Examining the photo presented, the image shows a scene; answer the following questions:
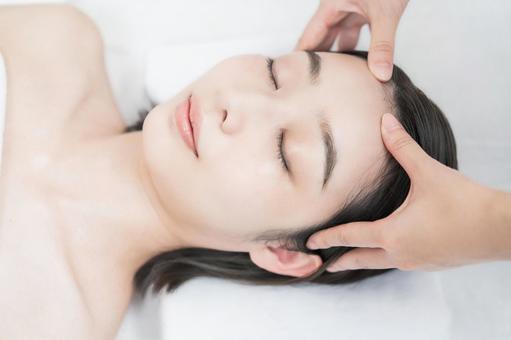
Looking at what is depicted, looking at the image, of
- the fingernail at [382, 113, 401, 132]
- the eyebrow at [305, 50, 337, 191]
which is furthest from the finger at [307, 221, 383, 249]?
the fingernail at [382, 113, 401, 132]

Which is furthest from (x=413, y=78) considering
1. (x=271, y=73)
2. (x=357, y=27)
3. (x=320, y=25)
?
(x=271, y=73)

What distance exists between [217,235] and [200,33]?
839 mm

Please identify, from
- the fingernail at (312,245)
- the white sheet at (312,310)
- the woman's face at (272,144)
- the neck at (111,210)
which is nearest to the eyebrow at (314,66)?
the woman's face at (272,144)

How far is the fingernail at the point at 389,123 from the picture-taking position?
117 cm

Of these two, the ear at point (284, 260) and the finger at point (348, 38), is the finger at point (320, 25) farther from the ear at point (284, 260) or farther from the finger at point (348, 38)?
the ear at point (284, 260)

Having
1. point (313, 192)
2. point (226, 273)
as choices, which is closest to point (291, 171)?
point (313, 192)

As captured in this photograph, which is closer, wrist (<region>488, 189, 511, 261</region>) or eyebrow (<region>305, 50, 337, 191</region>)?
wrist (<region>488, 189, 511, 261</region>)

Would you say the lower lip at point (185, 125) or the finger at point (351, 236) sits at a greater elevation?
the lower lip at point (185, 125)

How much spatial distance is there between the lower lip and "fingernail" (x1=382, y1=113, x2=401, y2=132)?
406 mm

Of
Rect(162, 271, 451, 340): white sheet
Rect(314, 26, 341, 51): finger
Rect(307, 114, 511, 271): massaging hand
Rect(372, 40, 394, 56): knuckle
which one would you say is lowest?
Rect(162, 271, 451, 340): white sheet

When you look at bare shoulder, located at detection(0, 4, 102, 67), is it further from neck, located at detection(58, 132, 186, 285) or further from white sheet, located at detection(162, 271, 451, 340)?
white sheet, located at detection(162, 271, 451, 340)

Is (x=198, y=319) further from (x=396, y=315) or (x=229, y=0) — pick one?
(x=229, y=0)

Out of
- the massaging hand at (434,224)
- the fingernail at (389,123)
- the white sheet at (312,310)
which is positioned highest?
the fingernail at (389,123)

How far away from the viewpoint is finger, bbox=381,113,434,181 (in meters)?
1.09
